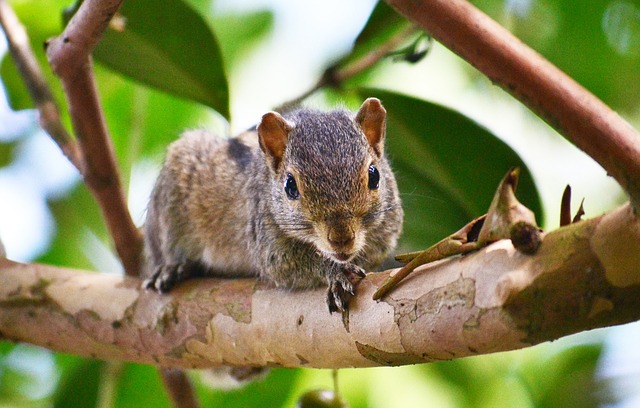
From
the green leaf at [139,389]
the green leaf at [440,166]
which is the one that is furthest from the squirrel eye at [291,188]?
the green leaf at [139,389]

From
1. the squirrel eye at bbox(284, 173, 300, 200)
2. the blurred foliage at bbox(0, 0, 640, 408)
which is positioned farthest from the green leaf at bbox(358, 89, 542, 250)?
the squirrel eye at bbox(284, 173, 300, 200)

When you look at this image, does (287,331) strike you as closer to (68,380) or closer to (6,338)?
(6,338)

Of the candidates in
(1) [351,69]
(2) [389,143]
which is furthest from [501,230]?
(1) [351,69]

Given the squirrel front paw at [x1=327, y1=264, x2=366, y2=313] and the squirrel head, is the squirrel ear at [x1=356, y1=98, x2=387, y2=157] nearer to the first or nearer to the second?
the squirrel head

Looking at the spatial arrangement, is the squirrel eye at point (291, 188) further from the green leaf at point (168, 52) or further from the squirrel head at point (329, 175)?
the green leaf at point (168, 52)

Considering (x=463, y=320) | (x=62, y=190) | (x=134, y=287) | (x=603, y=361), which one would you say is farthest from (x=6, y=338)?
(x=603, y=361)

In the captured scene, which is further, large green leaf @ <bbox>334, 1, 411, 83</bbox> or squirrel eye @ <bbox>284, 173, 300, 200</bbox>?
large green leaf @ <bbox>334, 1, 411, 83</bbox>
